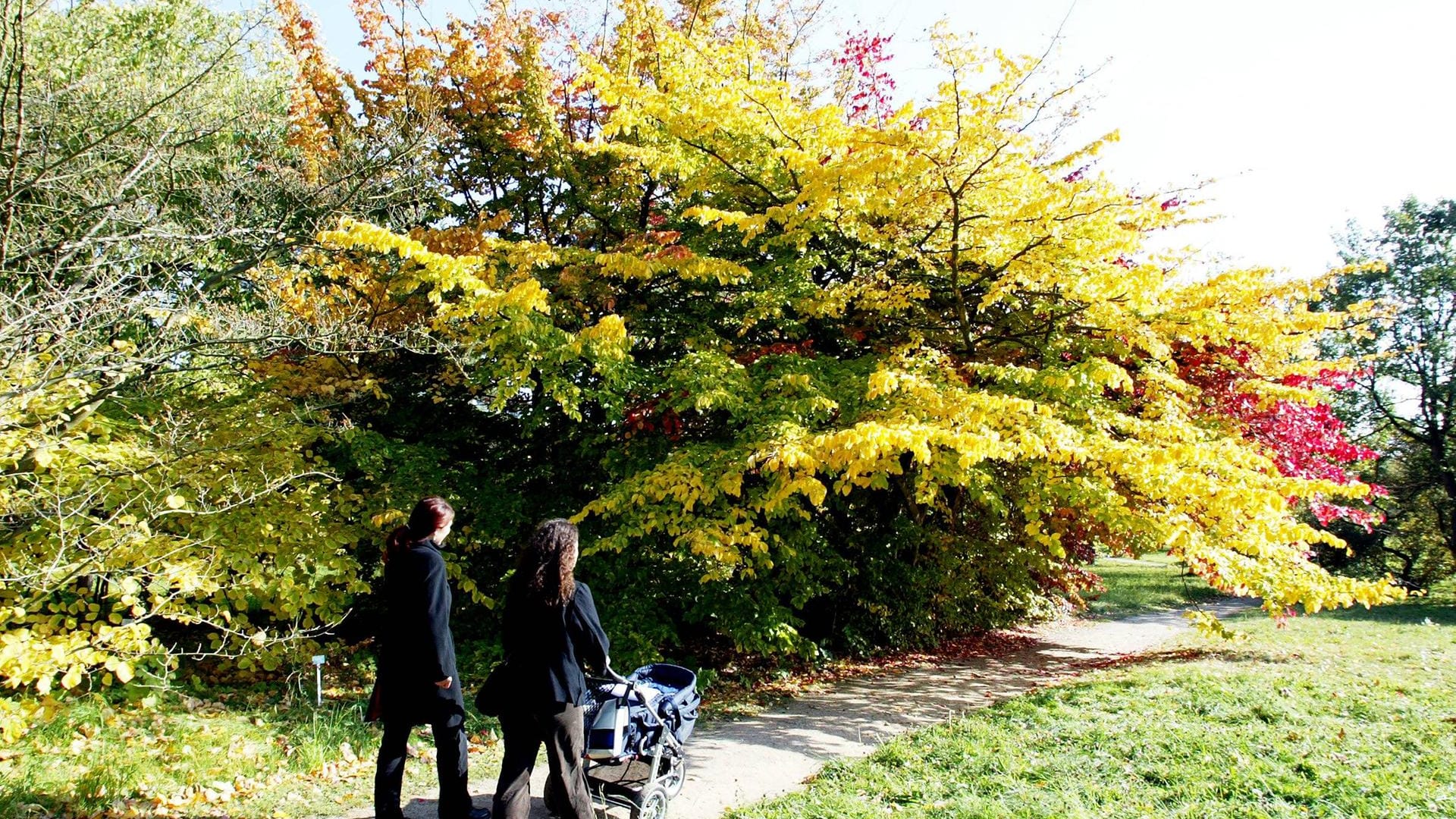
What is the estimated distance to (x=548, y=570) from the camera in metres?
3.73

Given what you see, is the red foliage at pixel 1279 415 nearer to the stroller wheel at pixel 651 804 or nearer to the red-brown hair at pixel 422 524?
the stroller wheel at pixel 651 804

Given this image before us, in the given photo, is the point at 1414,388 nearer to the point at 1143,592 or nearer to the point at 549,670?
the point at 1143,592

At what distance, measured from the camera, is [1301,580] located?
6.30 metres

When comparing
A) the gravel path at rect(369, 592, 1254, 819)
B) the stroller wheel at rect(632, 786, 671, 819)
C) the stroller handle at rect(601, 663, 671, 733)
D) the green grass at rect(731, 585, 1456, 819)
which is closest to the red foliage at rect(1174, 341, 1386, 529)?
the green grass at rect(731, 585, 1456, 819)

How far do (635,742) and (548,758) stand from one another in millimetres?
527

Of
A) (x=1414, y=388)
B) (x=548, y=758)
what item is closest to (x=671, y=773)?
(x=548, y=758)

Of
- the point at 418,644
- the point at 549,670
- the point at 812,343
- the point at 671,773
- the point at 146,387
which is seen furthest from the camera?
the point at 812,343

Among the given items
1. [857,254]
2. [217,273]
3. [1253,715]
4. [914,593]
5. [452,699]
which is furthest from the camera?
[914,593]

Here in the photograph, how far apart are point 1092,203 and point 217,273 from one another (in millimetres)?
8153

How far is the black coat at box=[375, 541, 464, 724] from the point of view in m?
3.74

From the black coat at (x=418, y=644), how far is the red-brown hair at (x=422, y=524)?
5 cm

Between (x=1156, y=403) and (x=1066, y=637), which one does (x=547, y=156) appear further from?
(x=1066, y=637)

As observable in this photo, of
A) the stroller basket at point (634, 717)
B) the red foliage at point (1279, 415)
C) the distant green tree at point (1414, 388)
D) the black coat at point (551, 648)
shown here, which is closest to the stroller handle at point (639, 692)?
the stroller basket at point (634, 717)

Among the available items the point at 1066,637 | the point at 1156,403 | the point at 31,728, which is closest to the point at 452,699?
the point at 31,728
